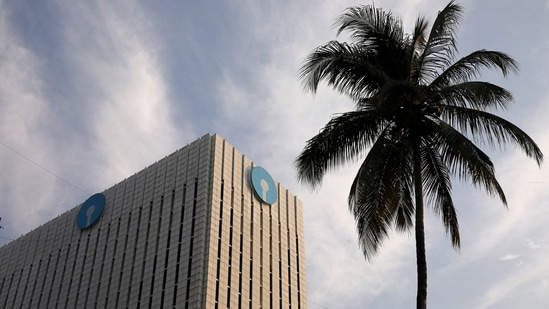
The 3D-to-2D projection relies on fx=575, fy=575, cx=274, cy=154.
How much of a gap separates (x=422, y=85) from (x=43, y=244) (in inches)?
2898

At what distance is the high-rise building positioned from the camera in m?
60.4

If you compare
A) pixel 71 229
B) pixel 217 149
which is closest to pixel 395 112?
pixel 217 149

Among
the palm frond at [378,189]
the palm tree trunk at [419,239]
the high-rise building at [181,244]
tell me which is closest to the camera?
the palm tree trunk at [419,239]

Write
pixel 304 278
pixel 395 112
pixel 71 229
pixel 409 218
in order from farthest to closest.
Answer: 1. pixel 71 229
2. pixel 304 278
3. pixel 409 218
4. pixel 395 112

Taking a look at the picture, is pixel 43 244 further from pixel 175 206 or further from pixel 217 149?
pixel 217 149

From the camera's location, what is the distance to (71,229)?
256 feet

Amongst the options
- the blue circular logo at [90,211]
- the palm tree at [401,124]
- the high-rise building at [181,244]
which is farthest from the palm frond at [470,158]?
the blue circular logo at [90,211]

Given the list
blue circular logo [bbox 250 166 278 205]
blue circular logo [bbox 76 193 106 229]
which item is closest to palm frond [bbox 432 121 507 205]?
blue circular logo [bbox 250 166 278 205]

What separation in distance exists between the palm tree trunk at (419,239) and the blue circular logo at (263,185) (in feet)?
169

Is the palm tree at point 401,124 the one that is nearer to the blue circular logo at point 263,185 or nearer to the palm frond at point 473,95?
the palm frond at point 473,95

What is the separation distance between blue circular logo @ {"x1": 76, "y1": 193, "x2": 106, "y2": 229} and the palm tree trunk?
62503 mm

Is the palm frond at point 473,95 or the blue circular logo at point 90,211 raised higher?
the blue circular logo at point 90,211

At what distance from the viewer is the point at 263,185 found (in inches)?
2830

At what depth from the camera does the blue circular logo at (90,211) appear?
75.2 m
